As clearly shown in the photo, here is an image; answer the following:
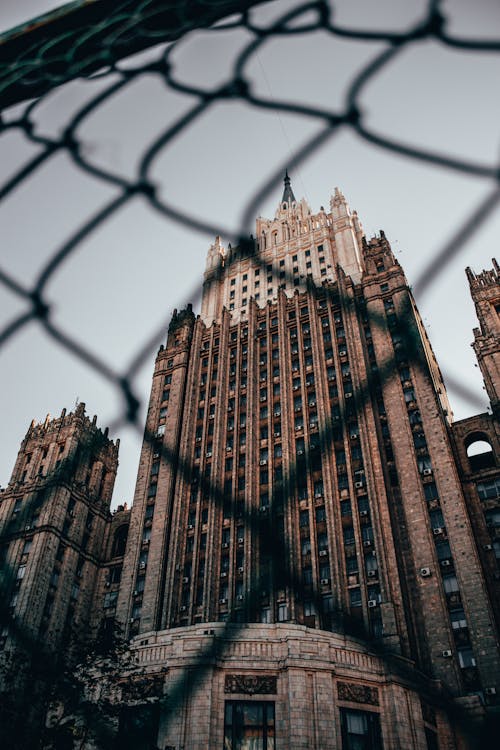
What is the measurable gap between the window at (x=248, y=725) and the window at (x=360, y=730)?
9.13 feet

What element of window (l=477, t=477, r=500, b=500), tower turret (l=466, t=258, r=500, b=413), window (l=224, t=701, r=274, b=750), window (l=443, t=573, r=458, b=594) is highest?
tower turret (l=466, t=258, r=500, b=413)

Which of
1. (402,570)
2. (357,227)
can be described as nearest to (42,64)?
(402,570)

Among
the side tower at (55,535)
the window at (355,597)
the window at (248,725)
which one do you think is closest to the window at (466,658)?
the window at (355,597)

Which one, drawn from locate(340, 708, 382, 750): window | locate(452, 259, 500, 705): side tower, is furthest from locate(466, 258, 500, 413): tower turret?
locate(340, 708, 382, 750): window

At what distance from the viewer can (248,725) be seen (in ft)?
70.7

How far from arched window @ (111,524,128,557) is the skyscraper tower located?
8573 millimetres

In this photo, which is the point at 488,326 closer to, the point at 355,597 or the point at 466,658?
the point at 355,597

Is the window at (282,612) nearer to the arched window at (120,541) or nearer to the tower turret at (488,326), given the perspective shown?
the tower turret at (488,326)

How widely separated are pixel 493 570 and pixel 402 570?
17.0 feet

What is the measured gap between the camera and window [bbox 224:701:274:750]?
823 inches

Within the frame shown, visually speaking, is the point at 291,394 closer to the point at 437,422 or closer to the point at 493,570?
the point at 437,422

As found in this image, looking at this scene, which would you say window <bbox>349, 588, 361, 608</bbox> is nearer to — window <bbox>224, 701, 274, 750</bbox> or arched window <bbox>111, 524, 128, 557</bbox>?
window <bbox>224, 701, 274, 750</bbox>

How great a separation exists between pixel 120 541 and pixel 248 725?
1395 inches

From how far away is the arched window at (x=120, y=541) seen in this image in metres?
53.6
